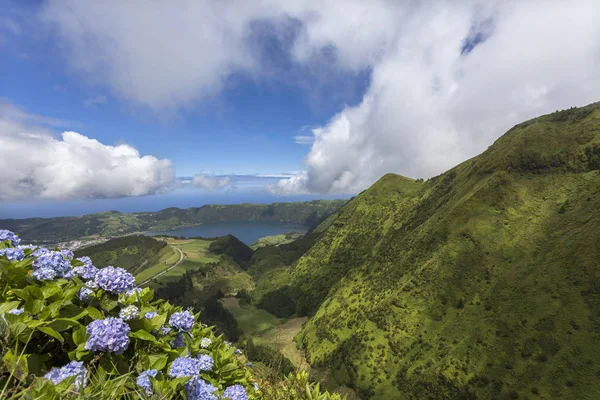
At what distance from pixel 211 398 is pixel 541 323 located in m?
92.8

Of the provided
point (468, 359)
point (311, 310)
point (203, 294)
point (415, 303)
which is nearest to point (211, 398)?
point (468, 359)

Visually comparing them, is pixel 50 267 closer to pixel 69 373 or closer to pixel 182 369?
pixel 69 373

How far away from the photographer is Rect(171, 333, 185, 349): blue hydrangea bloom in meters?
4.51

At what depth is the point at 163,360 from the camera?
11.9 feet

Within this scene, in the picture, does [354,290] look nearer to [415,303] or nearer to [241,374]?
[415,303]

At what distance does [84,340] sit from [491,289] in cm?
10799

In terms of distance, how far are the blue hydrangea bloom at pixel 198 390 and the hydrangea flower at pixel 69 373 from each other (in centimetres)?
126

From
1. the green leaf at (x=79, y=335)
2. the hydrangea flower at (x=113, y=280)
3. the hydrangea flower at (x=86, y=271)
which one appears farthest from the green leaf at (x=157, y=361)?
the hydrangea flower at (x=86, y=271)

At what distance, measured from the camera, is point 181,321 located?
461cm

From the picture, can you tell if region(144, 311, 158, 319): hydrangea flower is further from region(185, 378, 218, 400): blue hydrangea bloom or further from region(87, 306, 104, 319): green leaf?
region(185, 378, 218, 400): blue hydrangea bloom

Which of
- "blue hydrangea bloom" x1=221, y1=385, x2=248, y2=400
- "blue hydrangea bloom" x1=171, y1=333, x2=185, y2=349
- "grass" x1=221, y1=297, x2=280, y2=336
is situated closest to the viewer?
"blue hydrangea bloom" x1=221, y1=385, x2=248, y2=400

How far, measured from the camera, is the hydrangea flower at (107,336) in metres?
3.23

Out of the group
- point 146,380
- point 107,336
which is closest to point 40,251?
point 107,336

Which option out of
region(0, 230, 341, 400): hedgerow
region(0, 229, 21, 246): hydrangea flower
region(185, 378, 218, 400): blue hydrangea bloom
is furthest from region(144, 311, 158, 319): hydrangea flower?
region(0, 229, 21, 246): hydrangea flower
